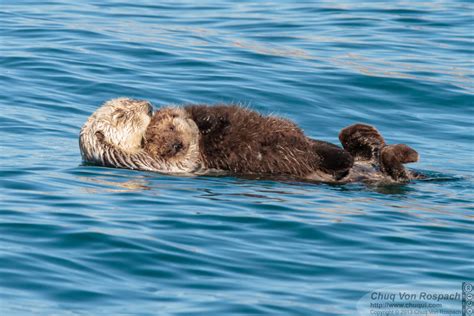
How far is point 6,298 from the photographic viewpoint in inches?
211

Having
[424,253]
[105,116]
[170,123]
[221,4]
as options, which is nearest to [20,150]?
[105,116]

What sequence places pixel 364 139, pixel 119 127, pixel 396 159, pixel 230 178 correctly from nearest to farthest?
1. pixel 230 178
2. pixel 396 159
3. pixel 119 127
4. pixel 364 139

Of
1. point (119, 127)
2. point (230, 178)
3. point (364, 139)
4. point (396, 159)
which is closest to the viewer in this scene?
point (230, 178)

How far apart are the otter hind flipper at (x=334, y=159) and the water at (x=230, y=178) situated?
0.17 metres

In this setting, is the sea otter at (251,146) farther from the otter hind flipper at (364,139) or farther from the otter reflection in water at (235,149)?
the otter hind flipper at (364,139)

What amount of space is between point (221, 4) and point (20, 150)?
27.3 feet

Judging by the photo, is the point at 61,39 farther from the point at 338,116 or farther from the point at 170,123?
the point at 170,123

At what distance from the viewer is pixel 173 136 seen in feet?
26.0

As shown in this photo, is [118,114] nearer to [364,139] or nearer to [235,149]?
[235,149]

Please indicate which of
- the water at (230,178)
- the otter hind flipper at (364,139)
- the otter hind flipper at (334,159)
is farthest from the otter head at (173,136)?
the otter hind flipper at (364,139)

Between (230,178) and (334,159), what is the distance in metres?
0.83

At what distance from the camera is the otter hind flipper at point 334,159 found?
26.1 ft

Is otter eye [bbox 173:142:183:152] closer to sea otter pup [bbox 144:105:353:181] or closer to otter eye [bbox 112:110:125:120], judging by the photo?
sea otter pup [bbox 144:105:353:181]

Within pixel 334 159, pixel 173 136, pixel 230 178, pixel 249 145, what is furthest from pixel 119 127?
pixel 334 159
